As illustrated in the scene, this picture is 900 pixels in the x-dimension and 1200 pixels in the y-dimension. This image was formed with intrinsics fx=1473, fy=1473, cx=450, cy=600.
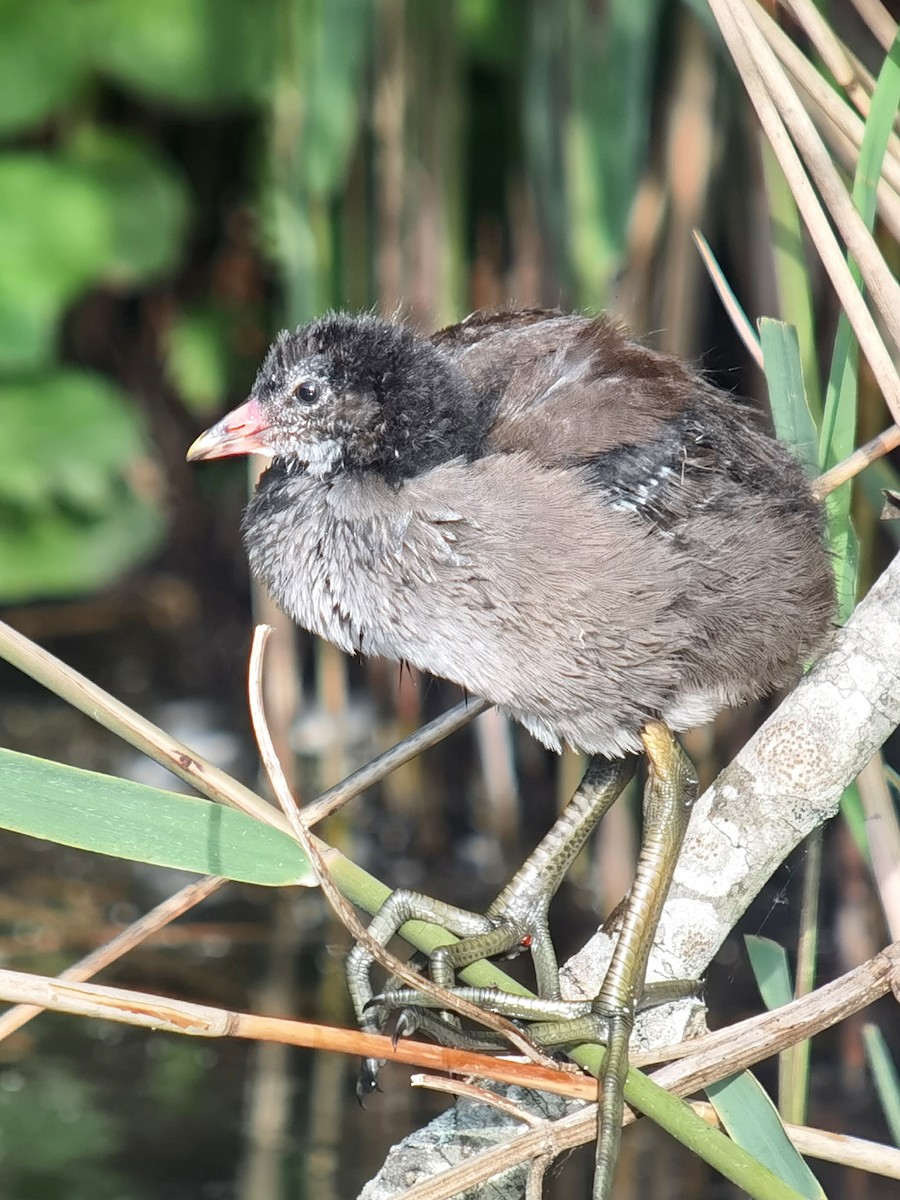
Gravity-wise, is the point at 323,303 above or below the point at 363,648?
above

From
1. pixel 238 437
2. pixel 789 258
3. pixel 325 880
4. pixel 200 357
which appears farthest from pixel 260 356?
pixel 325 880

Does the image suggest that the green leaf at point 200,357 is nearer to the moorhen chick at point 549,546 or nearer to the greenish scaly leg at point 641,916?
the moorhen chick at point 549,546

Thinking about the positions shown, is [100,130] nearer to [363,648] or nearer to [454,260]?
[454,260]

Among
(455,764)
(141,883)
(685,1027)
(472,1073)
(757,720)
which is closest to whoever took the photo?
(472,1073)

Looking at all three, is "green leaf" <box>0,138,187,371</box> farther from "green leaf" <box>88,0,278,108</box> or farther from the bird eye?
the bird eye

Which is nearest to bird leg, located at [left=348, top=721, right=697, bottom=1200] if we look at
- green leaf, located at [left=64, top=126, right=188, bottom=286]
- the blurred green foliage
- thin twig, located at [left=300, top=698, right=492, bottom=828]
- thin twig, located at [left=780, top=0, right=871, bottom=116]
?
thin twig, located at [left=300, top=698, right=492, bottom=828]

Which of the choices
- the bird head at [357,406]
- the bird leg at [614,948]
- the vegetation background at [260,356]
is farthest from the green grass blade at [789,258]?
the bird leg at [614,948]

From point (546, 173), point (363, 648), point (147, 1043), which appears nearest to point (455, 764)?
point (147, 1043)

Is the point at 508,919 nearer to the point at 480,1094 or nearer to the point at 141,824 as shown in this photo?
the point at 480,1094
